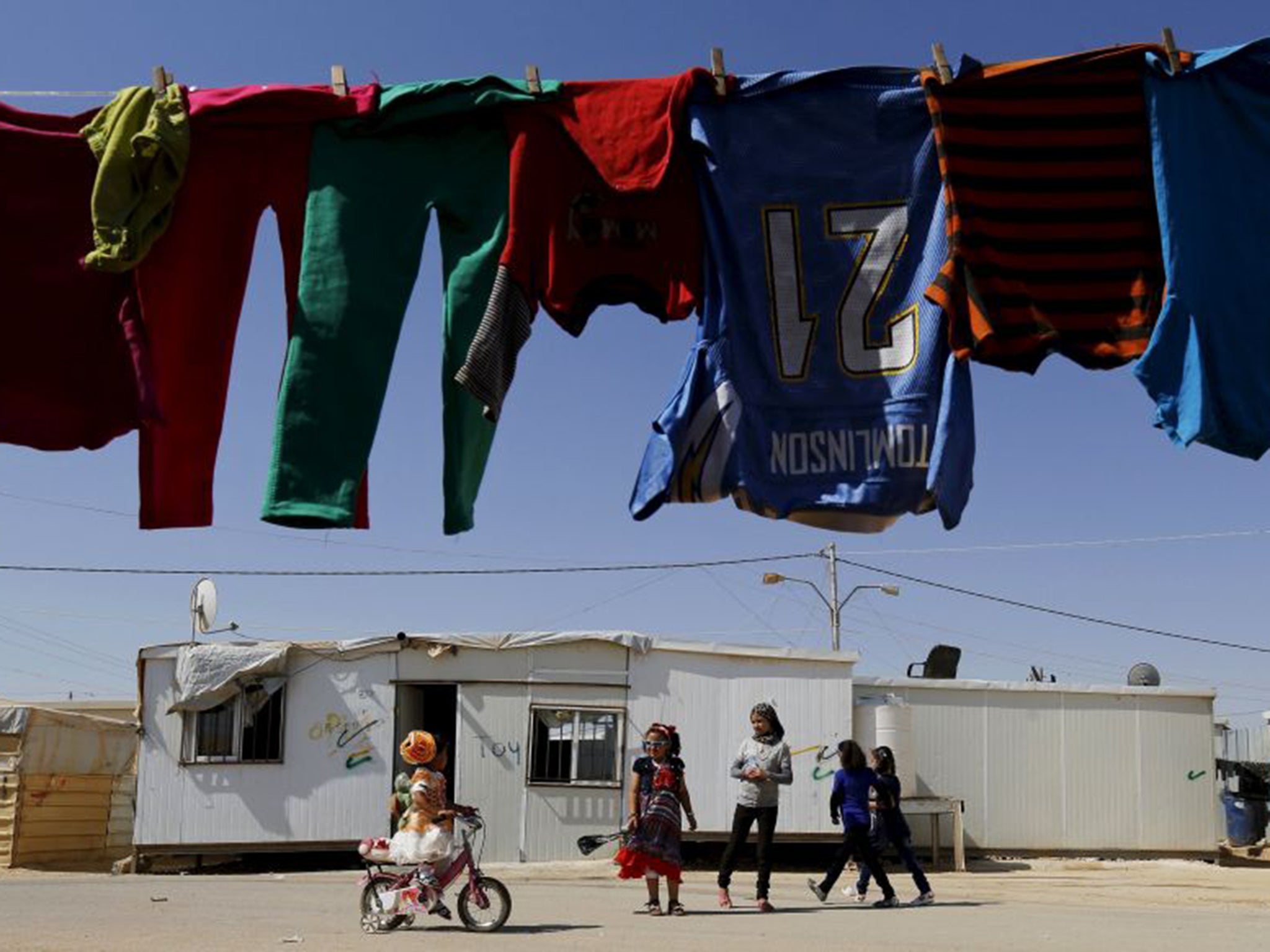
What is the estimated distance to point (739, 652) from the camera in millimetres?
20125

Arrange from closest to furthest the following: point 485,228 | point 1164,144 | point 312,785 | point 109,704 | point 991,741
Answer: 1. point 1164,144
2. point 485,228
3. point 312,785
4. point 991,741
5. point 109,704

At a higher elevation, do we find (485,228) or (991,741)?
(485,228)

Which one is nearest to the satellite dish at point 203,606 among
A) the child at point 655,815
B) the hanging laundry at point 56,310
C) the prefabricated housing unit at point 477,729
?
the prefabricated housing unit at point 477,729

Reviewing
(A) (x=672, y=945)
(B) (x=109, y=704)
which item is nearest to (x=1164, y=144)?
(A) (x=672, y=945)

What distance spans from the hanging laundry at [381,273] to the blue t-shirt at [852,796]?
8083mm

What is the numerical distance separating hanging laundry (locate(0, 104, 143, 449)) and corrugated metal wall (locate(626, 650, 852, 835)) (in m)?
14.8

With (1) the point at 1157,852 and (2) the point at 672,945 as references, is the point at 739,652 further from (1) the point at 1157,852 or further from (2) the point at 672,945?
(2) the point at 672,945

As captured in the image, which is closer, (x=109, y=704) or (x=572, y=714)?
(x=572, y=714)

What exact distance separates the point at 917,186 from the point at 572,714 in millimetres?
15293

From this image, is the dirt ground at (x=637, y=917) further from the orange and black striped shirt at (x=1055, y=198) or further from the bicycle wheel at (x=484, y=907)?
the orange and black striped shirt at (x=1055, y=198)

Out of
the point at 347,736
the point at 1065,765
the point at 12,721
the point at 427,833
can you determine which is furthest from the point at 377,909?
the point at 1065,765

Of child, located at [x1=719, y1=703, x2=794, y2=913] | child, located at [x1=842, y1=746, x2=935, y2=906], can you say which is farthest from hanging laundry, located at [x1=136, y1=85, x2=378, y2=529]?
child, located at [x1=842, y1=746, x2=935, y2=906]

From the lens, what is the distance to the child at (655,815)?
11758 mm

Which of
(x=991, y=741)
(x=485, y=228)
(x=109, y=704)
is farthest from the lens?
(x=109, y=704)
